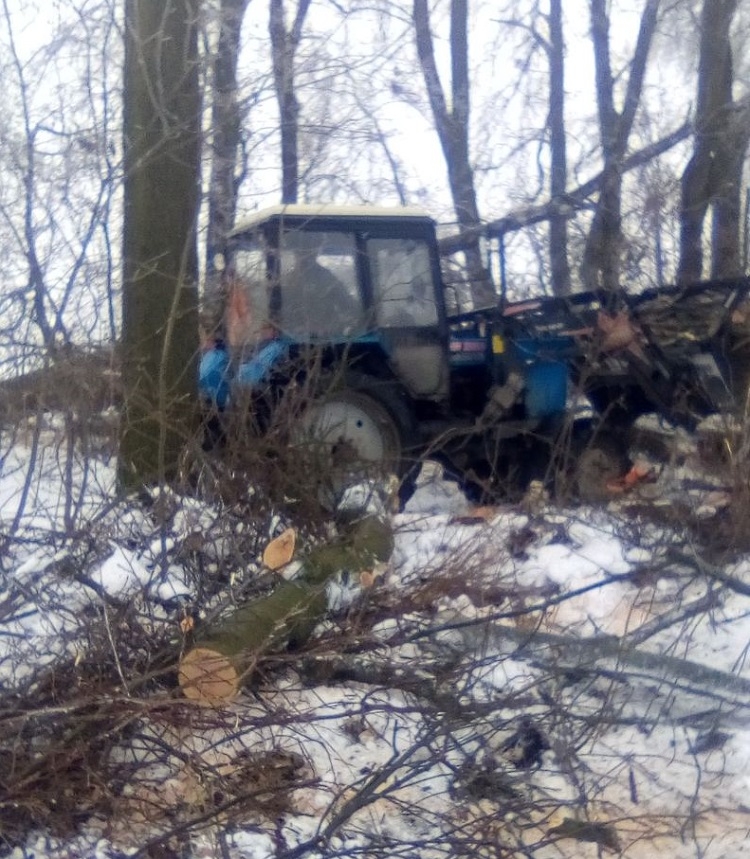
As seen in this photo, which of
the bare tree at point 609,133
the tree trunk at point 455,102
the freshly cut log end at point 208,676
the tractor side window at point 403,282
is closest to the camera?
the freshly cut log end at point 208,676

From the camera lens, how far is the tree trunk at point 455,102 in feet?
45.1

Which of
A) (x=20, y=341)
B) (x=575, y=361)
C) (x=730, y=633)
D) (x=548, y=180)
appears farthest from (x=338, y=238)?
(x=548, y=180)

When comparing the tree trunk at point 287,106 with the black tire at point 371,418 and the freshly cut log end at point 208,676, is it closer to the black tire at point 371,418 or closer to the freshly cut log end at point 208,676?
the black tire at point 371,418

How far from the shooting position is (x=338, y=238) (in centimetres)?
759

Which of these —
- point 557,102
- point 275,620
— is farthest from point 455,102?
point 275,620

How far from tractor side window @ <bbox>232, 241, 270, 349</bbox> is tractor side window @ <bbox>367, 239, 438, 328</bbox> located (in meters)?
1.08

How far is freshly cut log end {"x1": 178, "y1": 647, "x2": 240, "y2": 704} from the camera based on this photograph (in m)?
3.94

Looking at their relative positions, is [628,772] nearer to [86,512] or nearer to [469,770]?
[469,770]

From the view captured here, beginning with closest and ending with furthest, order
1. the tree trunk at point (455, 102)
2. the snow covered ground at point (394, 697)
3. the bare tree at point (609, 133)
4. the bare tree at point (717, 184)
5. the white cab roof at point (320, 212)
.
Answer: the snow covered ground at point (394, 697), the white cab roof at point (320, 212), the bare tree at point (717, 184), the bare tree at point (609, 133), the tree trunk at point (455, 102)

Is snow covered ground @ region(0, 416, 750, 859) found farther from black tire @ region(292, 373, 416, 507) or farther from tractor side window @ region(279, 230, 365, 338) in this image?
tractor side window @ region(279, 230, 365, 338)

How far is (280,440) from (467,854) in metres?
2.79

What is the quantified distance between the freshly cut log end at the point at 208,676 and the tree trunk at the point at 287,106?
13.1 feet

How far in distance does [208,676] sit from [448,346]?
4460mm

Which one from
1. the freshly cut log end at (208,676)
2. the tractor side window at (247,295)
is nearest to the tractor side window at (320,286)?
the tractor side window at (247,295)
